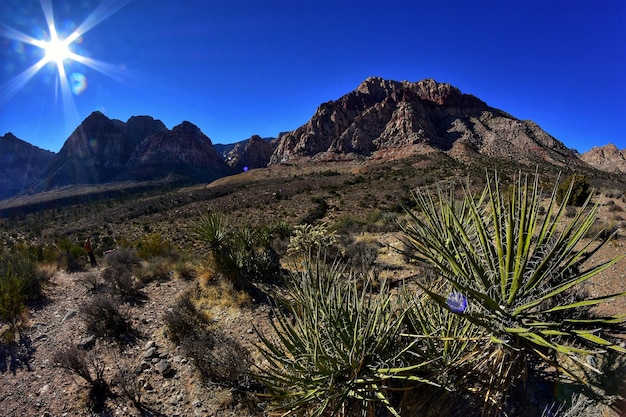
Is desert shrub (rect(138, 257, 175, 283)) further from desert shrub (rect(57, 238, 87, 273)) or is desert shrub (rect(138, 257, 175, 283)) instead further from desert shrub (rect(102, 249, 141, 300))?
desert shrub (rect(57, 238, 87, 273))

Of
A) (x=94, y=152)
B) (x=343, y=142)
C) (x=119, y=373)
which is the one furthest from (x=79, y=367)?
(x=94, y=152)

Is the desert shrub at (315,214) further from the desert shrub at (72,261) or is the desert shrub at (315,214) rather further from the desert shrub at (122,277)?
the desert shrub at (72,261)

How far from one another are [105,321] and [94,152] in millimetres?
137669

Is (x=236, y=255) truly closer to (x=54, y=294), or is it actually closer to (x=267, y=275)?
(x=267, y=275)

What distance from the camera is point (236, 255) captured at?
25.0ft

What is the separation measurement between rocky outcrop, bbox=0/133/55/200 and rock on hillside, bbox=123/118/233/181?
66.2 metres

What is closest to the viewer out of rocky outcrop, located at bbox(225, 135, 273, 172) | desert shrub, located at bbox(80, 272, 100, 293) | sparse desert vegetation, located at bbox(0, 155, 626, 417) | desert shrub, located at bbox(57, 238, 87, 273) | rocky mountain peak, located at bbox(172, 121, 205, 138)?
sparse desert vegetation, located at bbox(0, 155, 626, 417)

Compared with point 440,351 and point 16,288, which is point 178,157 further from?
point 440,351

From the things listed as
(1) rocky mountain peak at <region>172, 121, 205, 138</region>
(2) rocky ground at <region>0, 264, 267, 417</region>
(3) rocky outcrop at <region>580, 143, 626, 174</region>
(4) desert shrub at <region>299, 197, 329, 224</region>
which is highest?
(1) rocky mountain peak at <region>172, 121, 205, 138</region>

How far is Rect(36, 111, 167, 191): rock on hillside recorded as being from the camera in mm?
105688

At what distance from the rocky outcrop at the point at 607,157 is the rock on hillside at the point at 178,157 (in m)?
130

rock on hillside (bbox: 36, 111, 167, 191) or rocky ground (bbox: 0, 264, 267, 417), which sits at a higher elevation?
rock on hillside (bbox: 36, 111, 167, 191)

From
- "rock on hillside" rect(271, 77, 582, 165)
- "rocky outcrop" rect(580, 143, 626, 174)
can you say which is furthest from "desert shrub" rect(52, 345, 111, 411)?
"rocky outcrop" rect(580, 143, 626, 174)

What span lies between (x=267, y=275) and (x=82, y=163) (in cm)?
13480
